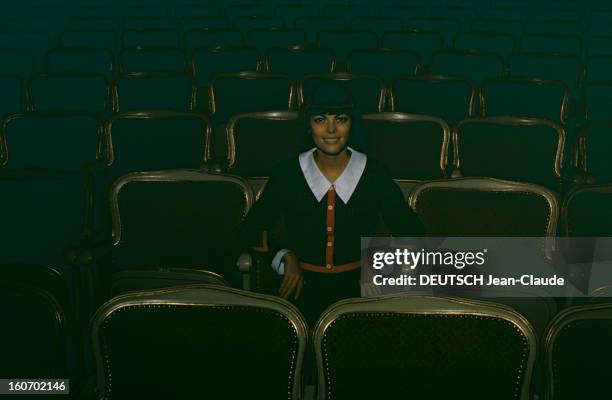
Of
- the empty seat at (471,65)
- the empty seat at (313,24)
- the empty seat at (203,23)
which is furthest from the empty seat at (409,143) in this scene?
the empty seat at (203,23)

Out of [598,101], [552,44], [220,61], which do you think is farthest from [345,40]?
[598,101]

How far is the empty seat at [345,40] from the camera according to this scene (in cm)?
686

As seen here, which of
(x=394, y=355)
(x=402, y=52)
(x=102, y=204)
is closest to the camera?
(x=394, y=355)

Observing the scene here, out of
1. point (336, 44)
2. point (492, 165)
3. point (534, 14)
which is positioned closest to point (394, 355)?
point (492, 165)

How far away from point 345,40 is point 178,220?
14.0ft

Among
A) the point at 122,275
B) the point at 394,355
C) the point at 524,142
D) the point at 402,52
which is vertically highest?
the point at 402,52

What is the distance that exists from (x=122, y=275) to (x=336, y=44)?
453 cm

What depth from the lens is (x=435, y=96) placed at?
15.9 feet

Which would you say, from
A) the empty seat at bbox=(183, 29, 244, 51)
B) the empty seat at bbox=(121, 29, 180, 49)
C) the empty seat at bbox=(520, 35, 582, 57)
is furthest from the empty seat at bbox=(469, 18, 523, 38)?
the empty seat at bbox=(121, 29, 180, 49)

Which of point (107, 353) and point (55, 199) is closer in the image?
point (107, 353)

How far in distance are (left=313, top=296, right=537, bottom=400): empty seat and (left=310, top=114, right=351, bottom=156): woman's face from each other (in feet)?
3.18

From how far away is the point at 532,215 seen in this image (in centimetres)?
294

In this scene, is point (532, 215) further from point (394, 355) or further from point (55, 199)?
point (55, 199)

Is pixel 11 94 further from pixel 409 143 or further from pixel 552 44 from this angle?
pixel 552 44
